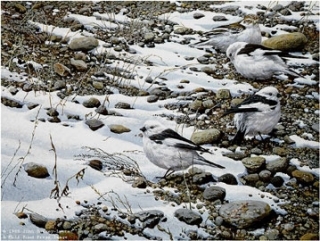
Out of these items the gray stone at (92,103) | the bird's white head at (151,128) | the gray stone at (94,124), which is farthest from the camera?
Result: the gray stone at (92,103)

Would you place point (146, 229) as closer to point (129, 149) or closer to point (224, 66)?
point (129, 149)

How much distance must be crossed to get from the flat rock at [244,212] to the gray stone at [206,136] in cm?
27

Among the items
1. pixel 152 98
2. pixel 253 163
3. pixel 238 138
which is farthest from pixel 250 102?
pixel 152 98

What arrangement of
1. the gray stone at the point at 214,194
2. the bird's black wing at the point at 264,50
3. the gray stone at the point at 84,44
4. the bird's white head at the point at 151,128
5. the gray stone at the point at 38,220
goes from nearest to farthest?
1. the gray stone at the point at 38,220
2. the gray stone at the point at 214,194
3. the bird's white head at the point at 151,128
4. the bird's black wing at the point at 264,50
5. the gray stone at the point at 84,44

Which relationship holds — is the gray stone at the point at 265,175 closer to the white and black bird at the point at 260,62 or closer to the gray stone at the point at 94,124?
the white and black bird at the point at 260,62

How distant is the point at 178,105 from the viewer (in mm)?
2078

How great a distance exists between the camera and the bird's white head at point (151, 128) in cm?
186

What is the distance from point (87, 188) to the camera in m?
1.77

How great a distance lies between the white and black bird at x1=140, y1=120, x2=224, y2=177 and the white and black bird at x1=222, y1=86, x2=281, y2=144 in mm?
190

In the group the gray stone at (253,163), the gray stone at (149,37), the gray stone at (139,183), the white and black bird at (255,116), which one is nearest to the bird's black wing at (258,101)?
the white and black bird at (255,116)

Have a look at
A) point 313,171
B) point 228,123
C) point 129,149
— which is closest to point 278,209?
point 313,171

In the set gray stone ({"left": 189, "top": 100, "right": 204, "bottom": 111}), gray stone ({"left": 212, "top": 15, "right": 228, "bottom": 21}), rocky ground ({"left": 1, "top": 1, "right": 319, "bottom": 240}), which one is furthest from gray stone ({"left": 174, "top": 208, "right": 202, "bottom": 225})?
gray stone ({"left": 212, "top": 15, "right": 228, "bottom": 21})

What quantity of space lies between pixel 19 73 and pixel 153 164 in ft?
2.66

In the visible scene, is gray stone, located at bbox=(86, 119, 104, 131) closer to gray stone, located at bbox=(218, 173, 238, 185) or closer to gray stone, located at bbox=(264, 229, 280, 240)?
gray stone, located at bbox=(218, 173, 238, 185)
